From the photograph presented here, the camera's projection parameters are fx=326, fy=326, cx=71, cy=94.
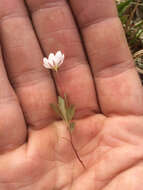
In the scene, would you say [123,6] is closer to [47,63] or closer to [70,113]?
[47,63]

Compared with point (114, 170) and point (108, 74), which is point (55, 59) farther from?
point (114, 170)

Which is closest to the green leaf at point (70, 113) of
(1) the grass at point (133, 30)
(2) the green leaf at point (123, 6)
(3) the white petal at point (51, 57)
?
(3) the white petal at point (51, 57)

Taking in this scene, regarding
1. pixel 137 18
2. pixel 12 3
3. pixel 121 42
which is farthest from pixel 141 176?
pixel 137 18

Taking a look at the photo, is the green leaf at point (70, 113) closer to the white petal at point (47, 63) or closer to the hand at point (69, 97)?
the hand at point (69, 97)

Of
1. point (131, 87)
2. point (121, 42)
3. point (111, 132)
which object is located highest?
point (121, 42)

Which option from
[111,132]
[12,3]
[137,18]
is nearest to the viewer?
[111,132]

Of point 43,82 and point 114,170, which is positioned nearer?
point 114,170

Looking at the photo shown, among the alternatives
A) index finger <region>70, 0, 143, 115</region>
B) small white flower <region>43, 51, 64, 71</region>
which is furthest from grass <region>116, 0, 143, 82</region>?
→ small white flower <region>43, 51, 64, 71</region>
